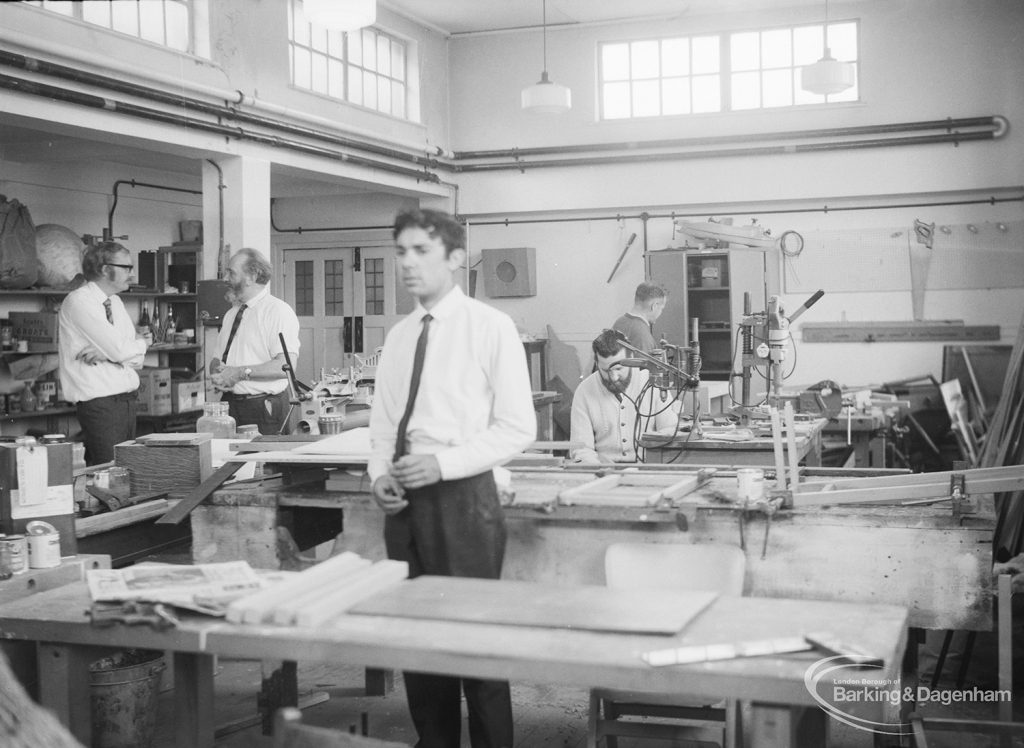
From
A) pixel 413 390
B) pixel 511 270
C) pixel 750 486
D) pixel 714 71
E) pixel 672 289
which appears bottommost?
pixel 750 486

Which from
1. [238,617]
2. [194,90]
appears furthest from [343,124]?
[238,617]

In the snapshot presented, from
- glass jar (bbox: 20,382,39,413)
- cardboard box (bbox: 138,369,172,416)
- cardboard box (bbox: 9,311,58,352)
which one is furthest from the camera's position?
cardboard box (bbox: 138,369,172,416)

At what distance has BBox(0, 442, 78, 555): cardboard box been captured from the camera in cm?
327

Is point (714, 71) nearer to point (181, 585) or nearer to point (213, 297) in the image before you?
point (213, 297)

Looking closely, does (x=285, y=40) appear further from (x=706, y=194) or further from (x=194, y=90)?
(x=706, y=194)

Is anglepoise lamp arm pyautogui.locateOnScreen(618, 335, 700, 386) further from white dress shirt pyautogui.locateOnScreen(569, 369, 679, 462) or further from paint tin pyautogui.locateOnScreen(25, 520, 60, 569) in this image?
paint tin pyautogui.locateOnScreen(25, 520, 60, 569)

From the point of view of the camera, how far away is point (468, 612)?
2.43m

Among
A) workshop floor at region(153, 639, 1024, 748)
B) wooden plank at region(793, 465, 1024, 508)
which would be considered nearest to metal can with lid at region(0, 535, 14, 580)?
workshop floor at region(153, 639, 1024, 748)

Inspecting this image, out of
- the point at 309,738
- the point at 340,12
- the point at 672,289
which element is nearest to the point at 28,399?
the point at 340,12

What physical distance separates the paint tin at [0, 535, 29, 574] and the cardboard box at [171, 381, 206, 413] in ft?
19.6

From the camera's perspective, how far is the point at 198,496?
12.5 feet

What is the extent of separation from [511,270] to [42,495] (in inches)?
315

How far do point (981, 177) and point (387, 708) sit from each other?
7862mm

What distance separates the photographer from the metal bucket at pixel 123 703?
3.42m
